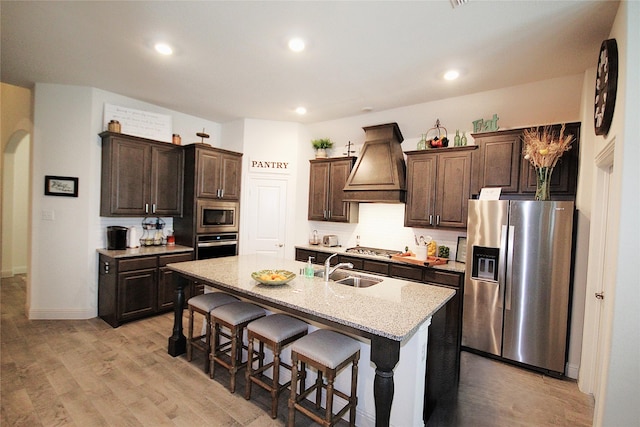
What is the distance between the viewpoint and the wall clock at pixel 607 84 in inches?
76.8

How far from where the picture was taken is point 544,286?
9.20ft

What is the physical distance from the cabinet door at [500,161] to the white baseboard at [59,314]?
16.8ft

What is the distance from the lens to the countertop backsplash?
154 inches

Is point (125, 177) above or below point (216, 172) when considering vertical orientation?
below

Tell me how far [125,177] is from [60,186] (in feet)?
2.43

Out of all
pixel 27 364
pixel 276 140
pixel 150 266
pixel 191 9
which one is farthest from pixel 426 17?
pixel 27 364

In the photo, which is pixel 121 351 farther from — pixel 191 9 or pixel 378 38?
pixel 378 38

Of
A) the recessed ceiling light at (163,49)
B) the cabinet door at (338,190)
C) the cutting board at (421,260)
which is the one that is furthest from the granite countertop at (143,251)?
the cutting board at (421,260)

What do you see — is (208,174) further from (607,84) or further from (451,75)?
(607,84)

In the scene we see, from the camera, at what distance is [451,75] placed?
3127mm

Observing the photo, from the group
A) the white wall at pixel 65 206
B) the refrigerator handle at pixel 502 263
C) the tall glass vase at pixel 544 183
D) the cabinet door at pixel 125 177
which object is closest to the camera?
the tall glass vase at pixel 544 183

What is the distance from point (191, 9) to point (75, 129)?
2.70 m

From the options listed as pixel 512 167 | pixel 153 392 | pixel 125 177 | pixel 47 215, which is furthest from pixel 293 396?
pixel 47 215

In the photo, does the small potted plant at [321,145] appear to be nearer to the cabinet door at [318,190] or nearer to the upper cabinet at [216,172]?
the cabinet door at [318,190]
